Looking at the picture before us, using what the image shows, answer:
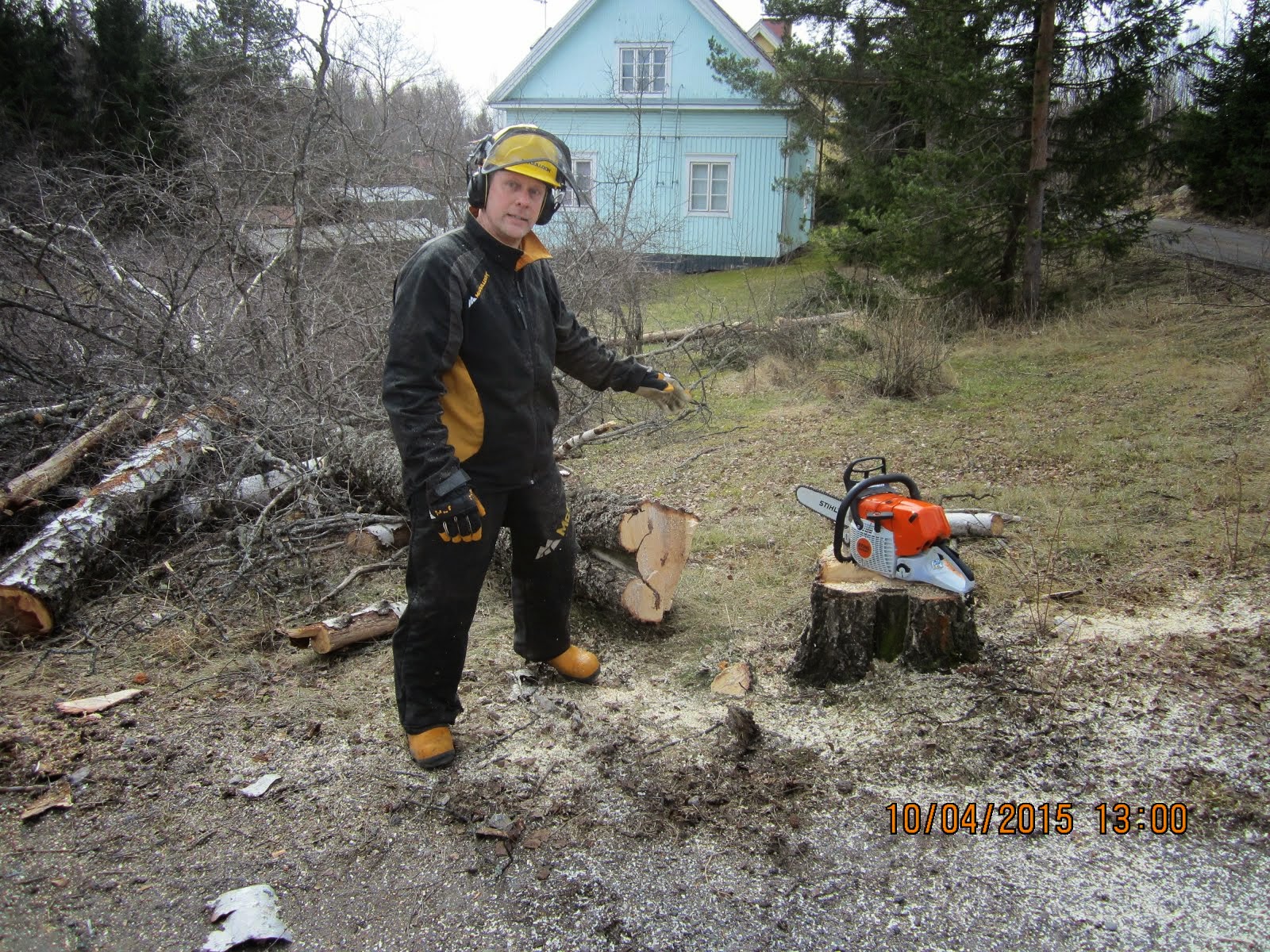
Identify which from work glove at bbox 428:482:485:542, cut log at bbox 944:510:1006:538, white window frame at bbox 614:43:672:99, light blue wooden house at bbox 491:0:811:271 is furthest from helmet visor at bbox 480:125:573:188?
white window frame at bbox 614:43:672:99

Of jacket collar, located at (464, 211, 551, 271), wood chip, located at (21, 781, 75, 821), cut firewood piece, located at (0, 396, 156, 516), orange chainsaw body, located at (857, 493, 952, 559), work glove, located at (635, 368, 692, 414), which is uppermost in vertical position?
jacket collar, located at (464, 211, 551, 271)

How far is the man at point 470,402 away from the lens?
8.49 ft

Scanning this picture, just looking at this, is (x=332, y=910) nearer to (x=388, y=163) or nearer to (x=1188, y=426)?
(x=1188, y=426)

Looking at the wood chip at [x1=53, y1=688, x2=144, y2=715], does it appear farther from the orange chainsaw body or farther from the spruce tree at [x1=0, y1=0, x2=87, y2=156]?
the spruce tree at [x1=0, y1=0, x2=87, y2=156]

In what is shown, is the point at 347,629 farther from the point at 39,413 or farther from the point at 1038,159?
the point at 1038,159

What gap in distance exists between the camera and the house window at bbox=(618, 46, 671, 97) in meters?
19.0

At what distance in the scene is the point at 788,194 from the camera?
63.9 feet

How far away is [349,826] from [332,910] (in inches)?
14.4

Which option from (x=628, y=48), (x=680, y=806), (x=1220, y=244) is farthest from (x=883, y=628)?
(x=628, y=48)

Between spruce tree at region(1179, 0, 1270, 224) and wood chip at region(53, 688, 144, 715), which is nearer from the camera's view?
wood chip at region(53, 688, 144, 715)

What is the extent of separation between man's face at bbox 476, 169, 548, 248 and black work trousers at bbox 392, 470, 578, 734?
0.84m

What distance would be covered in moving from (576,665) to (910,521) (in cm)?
141

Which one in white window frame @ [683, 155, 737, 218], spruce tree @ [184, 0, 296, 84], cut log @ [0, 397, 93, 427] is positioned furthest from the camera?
white window frame @ [683, 155, 737, 218]
